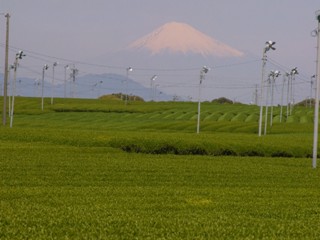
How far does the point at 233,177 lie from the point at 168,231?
1785 centimetres

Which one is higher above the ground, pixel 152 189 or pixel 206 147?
pixel 206 147

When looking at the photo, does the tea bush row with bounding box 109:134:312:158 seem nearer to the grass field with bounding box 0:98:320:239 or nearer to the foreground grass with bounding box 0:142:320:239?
the grass field with bounding box 0:98:320:239

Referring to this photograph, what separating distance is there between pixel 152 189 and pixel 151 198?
3047 mm

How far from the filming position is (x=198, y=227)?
17.6m

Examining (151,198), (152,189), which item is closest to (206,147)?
(152,189)

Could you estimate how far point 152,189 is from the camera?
89.6 ft

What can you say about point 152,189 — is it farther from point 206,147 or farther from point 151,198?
point 206,147

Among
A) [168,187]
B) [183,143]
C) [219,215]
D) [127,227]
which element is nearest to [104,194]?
[168,187]

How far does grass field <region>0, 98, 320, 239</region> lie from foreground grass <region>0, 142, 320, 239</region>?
1.4 inches

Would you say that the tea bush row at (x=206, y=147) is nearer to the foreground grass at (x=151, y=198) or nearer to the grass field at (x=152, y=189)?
the grass field at (x=152, y=189)

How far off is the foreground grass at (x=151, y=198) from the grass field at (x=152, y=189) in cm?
4

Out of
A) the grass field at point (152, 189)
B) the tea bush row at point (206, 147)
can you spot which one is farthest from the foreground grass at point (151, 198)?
the tea bush row at point (206, 147)

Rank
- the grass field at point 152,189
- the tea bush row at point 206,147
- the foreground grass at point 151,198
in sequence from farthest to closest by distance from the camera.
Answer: the tea bush row at point 206,147 < the grass field at point 152,189 < the foreground grass at point 151,198

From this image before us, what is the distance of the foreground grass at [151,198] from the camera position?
17.1 meters
